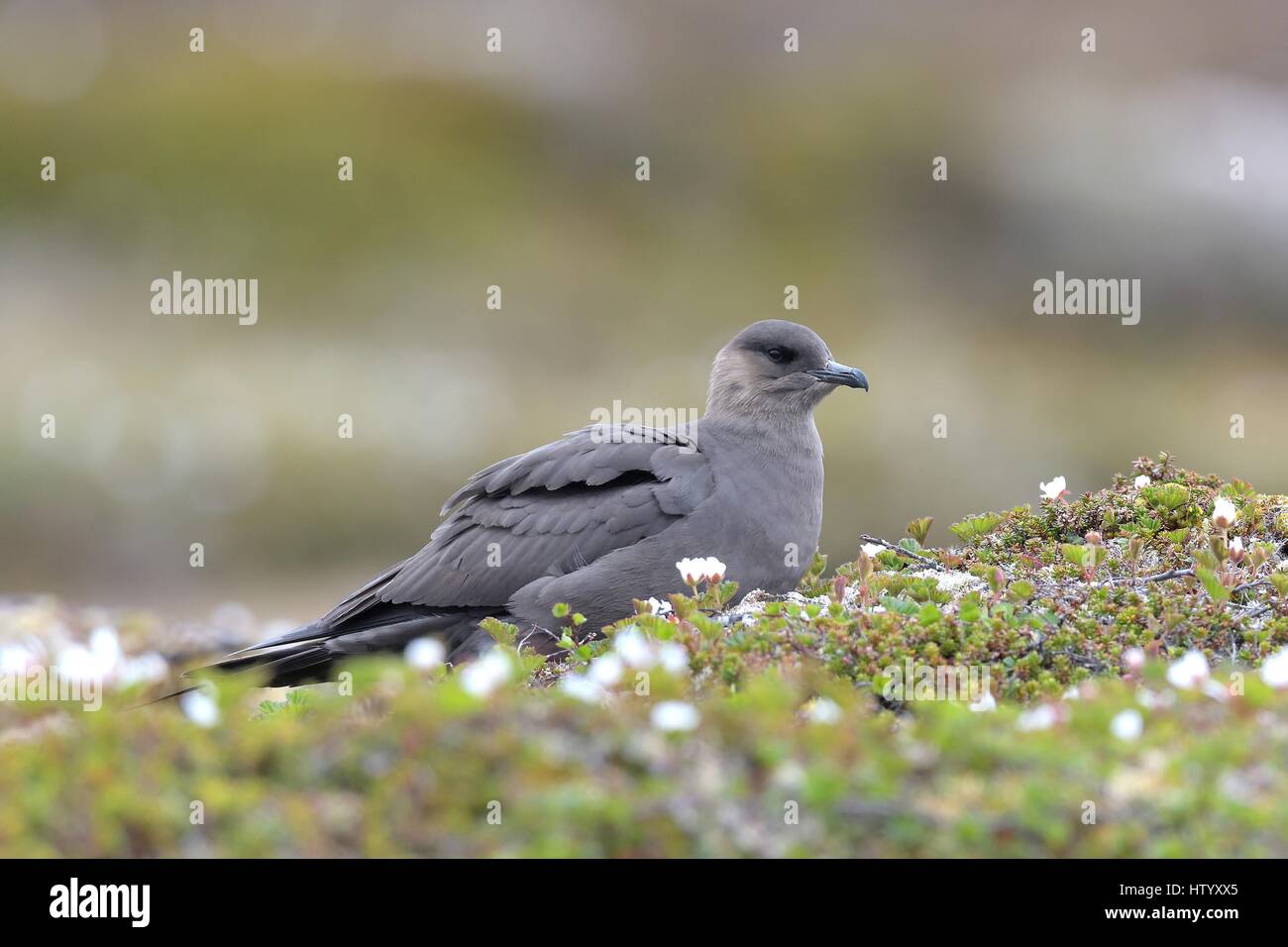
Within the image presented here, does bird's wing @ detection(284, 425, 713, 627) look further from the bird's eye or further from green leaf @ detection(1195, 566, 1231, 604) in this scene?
green leaf @ detection(1195, 566, 1231, 604)

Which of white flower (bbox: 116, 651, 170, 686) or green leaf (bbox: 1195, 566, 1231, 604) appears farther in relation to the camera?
green leaf (bbox: 1195, 566, 1231, 604)

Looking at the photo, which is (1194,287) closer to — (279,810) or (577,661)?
(577,661)

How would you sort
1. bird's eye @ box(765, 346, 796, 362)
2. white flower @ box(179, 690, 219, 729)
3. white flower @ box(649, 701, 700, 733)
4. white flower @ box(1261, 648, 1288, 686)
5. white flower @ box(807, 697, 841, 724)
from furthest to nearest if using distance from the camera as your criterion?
bird's eye @ box(765, 346, 796, 362)
white flower @ box(1261, 648, 1288, 686)
white flower @ box(807, 697, 841, 724)
white flower @ box(179, 690, 219, 729)
white flower @ box(649, 701, 700, 733)

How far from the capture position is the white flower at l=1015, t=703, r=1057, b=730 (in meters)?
3.88

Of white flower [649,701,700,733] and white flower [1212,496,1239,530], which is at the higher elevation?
white flower [1212,496,1239,530]

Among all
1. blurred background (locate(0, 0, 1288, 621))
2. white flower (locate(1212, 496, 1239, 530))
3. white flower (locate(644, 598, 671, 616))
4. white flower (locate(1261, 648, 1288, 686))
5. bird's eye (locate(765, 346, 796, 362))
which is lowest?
white flower (locate(1261, 648, 1288, 686))

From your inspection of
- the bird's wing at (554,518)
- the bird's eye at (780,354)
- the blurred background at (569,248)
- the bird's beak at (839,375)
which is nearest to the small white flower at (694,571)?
the bird's wing at (554,518)

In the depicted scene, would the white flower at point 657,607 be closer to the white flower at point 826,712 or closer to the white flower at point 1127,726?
the white flower at point 826,712

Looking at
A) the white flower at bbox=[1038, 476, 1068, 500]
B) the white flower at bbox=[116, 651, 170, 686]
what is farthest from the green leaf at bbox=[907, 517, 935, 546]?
the white flower at bbox=[116, 651, 170, 686]

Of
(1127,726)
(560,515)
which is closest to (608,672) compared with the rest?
(1127,726)

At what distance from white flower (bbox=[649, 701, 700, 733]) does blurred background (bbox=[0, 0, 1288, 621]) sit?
12.9 meters

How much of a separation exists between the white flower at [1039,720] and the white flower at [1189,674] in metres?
0.38

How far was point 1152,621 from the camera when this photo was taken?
17.7 feet
